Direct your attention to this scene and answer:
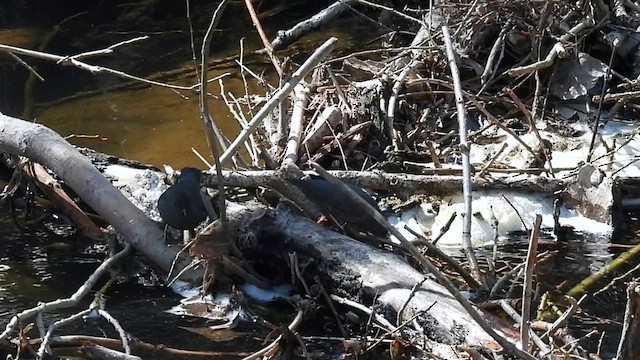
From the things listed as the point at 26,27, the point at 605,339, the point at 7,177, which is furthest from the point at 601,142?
the point at 26,27

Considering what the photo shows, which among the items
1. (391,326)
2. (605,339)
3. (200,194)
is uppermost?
(200,194)

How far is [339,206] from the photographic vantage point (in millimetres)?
3799

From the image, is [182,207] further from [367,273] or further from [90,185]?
[367,273]

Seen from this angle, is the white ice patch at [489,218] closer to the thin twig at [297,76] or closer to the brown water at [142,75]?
the thin twig at [297,76]

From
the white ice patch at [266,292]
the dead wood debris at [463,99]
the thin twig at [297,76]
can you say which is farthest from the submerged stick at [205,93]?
the dead wood debris at [463,99]

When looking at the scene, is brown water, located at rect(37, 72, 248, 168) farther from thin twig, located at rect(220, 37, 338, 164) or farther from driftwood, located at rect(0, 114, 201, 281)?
thin twig, located at rect(220, 37, 338, 164)

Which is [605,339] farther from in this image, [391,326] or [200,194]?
[200,194]

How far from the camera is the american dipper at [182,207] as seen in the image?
381 centimetres

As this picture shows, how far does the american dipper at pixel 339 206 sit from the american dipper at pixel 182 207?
1.41 ft

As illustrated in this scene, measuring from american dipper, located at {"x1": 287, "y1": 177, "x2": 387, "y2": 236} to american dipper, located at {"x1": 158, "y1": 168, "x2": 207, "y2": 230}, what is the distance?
43 cm

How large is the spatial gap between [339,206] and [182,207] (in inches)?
26.2

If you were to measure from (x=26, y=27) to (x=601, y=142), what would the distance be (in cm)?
620

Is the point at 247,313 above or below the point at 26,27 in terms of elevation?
below

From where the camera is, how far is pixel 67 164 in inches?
164
